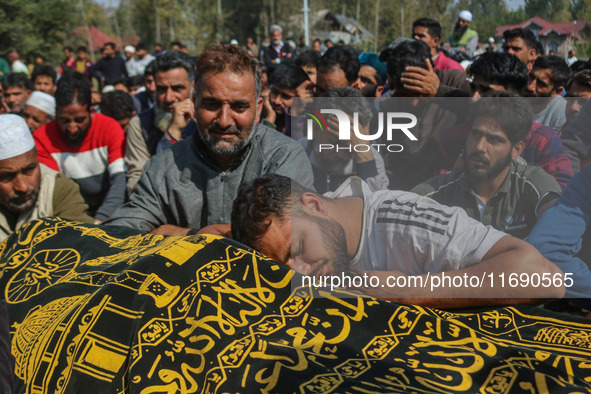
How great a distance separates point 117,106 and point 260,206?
3.95 meters

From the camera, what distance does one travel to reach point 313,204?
8.31 ft

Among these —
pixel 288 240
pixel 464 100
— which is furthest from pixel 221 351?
pixel 464 100

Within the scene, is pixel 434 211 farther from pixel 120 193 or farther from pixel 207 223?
pixel 120 193

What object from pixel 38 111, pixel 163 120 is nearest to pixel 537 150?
pixel 163 120

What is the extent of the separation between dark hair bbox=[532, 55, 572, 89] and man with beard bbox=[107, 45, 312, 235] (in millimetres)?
2371

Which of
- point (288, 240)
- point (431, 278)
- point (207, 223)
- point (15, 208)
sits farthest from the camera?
point (15, 208)

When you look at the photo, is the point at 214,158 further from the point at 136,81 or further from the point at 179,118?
the point at 136,81

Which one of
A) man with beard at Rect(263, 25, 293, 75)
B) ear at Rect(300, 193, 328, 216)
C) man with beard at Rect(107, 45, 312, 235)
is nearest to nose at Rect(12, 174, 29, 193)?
man with beard at Rect(107, 45, 312, 235)

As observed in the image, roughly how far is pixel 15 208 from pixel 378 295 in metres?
2.39

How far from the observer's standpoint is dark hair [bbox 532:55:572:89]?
14.2ft

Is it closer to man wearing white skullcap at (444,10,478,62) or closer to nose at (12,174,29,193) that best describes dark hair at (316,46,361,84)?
man wearing white skullcap at (444,10,478,62)

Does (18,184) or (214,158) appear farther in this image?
(18,184)

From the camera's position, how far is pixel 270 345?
1.99m

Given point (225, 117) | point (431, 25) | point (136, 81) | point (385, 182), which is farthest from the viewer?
point (136, 81)
